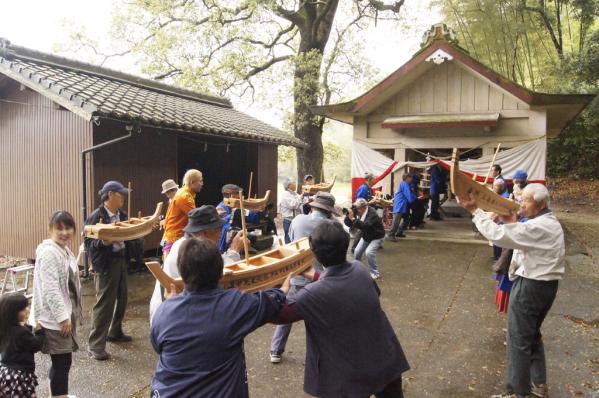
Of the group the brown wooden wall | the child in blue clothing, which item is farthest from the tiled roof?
the child in blue clothing

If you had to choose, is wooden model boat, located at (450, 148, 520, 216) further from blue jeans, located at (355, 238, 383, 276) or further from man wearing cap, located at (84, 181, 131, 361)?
blue jeans, located at (355, 238, 383, 276)

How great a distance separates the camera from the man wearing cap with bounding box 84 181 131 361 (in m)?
4.56

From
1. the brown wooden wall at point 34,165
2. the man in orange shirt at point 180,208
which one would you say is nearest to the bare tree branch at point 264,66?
the brown wooden wall at point 34,165

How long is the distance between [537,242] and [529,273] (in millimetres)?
270

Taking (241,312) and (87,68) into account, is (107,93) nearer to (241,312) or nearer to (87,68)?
(87,68)

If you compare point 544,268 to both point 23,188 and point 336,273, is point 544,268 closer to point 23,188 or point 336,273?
point 336,273

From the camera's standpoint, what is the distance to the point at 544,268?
351 cm

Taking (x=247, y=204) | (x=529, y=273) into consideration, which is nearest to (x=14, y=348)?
(x=529, y=273)

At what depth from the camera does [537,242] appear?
3484mm

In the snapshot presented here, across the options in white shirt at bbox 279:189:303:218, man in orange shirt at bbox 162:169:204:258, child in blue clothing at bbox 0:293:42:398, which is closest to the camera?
child in blue clothing at bbox 0:293:42:398

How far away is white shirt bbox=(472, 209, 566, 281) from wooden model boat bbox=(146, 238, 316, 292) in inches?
55.6

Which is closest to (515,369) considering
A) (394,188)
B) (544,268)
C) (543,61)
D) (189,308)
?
(544,268)

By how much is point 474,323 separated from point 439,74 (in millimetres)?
7716

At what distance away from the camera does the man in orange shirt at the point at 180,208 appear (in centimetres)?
516
